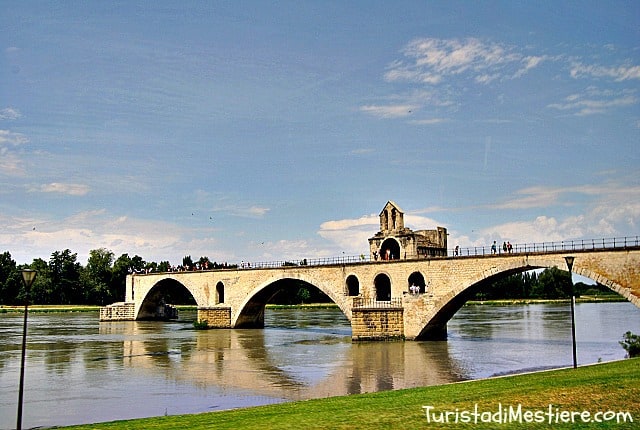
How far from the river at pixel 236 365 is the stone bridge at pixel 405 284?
5.82 ft

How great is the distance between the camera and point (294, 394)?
67.8 ft

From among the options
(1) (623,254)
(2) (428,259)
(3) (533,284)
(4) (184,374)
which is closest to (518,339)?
(2) (428,259)

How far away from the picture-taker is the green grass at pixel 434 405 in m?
11.5

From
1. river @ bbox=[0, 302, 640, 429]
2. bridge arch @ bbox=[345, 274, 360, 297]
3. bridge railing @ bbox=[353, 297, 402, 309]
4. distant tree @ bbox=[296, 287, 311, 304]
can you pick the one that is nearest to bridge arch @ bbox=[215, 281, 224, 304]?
river @ bbox=[0, 302, 640, 429]

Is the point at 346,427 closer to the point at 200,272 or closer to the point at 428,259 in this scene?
the point at 428,259

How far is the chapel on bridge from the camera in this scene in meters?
44.2

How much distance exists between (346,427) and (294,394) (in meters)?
9.72

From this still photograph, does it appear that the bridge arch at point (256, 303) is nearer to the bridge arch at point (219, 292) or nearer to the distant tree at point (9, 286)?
the bridge arch at point (219, 292)

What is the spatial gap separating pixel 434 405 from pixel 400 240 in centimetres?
3199

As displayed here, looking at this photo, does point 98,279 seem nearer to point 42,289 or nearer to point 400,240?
point 42,289

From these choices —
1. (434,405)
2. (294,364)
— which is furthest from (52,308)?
(434,405)

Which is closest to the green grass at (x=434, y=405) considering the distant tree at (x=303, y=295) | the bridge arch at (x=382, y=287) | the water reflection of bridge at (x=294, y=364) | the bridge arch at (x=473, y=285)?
the water reflection of bridge at (x=294, y=364)

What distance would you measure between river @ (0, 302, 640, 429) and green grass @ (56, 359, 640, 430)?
4.43m

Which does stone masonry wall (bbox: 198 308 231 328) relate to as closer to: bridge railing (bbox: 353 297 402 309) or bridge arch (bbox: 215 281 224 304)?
bridge arch (bbox: 215 281 224 304)
